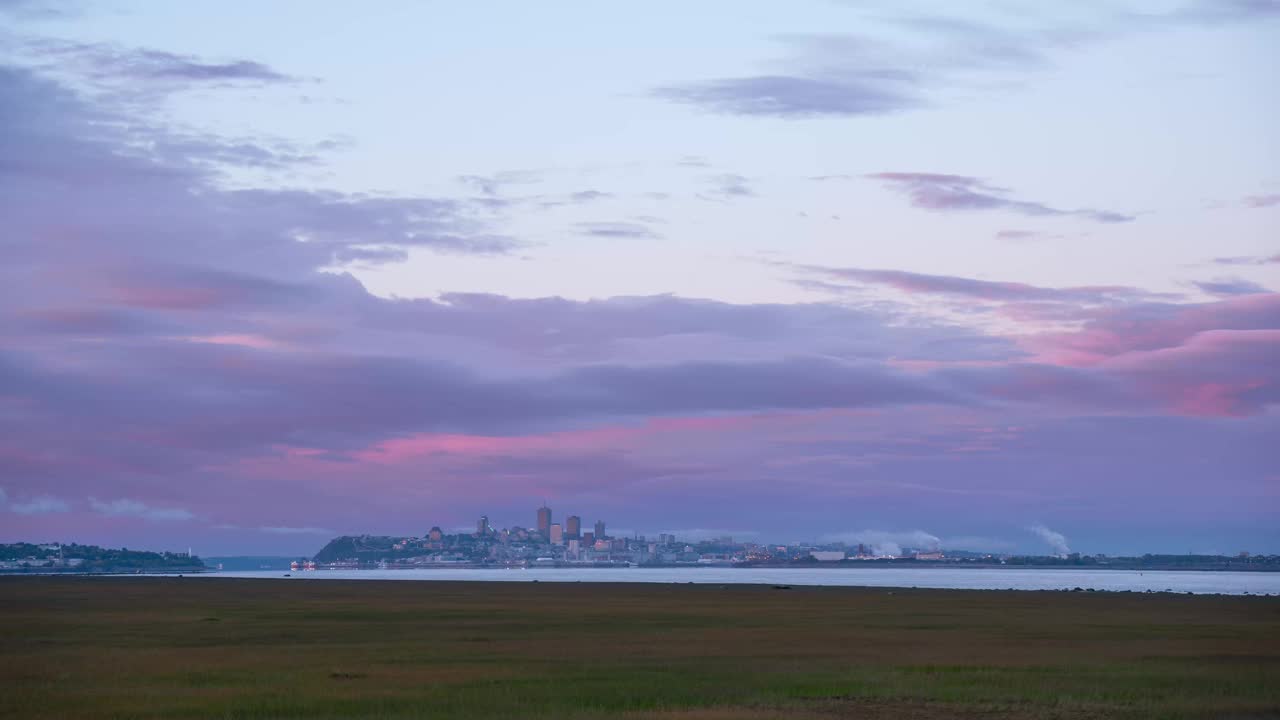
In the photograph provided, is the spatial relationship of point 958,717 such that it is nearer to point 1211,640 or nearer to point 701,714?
point 701,714

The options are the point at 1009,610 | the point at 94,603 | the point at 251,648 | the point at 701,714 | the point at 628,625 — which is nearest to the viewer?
the point at 701,714

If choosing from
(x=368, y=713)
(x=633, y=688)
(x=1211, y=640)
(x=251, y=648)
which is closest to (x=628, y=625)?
(x=251, y=648)

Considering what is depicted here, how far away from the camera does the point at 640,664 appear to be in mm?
53781

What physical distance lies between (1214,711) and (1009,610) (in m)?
65.5

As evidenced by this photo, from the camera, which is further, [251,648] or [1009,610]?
[1009,610]

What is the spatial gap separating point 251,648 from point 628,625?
82.4 ft

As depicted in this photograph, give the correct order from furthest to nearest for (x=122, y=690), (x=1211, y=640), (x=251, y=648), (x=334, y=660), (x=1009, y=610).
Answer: (x=1009, y=610) → (x=1211, y=640) → (x=251, y=648) → (x=334, y=660) → (x=122, y=690)

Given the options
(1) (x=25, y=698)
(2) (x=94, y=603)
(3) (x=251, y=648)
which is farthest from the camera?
(2) (x=94, y=603)

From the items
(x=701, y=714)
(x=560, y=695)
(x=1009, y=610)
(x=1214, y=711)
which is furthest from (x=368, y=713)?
(x=1009, y=610)

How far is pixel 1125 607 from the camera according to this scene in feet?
357

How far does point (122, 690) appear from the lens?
4466cm

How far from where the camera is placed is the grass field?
134 ft

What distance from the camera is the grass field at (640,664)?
1606 inches

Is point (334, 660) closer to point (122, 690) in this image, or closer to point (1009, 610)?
point (122, 690)
